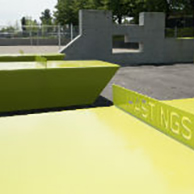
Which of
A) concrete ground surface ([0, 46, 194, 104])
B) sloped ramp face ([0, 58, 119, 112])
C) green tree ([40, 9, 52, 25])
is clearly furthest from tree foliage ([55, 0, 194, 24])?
green tree ([40, 9, 52, 25])

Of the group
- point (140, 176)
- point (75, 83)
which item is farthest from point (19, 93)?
point (140, 176)

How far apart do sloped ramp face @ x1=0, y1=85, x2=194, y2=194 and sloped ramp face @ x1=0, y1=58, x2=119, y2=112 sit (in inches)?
132

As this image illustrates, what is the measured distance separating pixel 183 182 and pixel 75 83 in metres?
5.15

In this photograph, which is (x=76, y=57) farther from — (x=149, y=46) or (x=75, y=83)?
(x=75, y=83)

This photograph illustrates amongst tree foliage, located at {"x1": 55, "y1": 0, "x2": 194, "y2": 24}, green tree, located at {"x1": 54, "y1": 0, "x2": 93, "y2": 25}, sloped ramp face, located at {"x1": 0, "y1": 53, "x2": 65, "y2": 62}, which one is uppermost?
green tree, located at {"x1": 54, "y1": 0, "x2": 93, "y2": 25}

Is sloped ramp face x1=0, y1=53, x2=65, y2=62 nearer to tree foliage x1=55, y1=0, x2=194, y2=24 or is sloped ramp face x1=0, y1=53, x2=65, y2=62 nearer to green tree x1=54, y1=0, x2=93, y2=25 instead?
tree foliage x1=55, y1=0, x2=194, y2=24

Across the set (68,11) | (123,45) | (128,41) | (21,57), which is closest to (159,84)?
(21,57)

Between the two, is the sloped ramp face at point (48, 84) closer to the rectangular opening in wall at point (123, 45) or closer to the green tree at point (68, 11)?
the rectangular opening in wall at point (123, 45)

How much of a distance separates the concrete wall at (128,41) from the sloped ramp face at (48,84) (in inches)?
Result: 358

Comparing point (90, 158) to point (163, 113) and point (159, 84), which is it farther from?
point (159, 84)

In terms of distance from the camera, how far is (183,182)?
1.58 m

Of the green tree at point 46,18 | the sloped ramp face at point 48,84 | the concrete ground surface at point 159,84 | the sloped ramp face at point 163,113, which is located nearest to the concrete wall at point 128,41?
the concrete ground surface at point 159,84

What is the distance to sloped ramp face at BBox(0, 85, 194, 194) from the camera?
61.4 inches

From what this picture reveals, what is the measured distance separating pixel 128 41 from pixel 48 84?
11.0 metres
